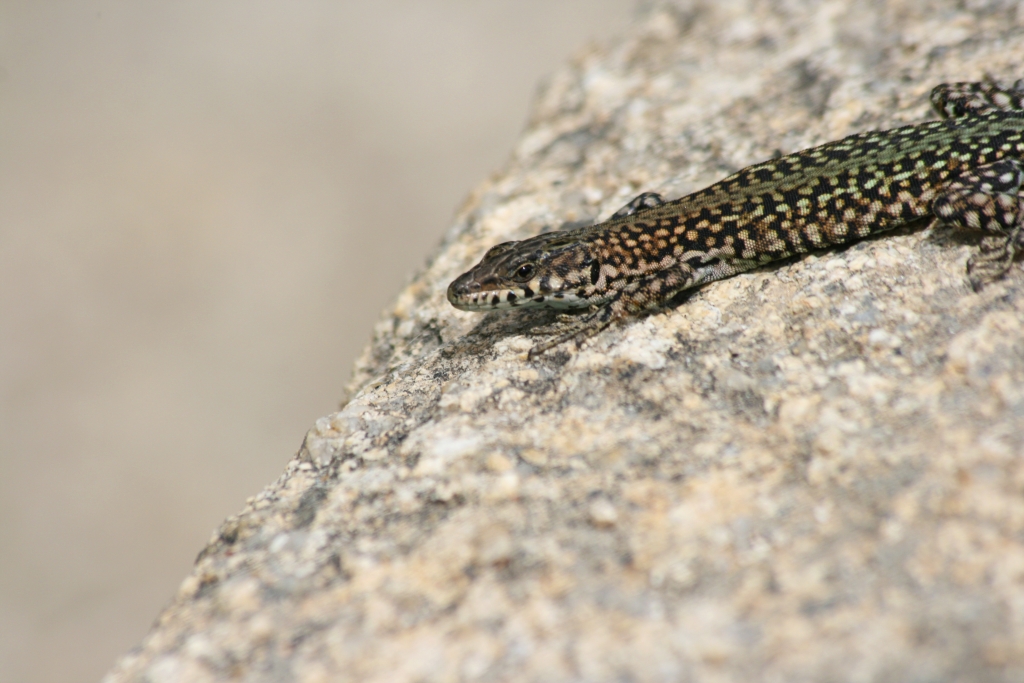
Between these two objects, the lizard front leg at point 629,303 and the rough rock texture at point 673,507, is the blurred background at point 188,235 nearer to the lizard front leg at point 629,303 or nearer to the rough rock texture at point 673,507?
the lizard front leg at point 629,303

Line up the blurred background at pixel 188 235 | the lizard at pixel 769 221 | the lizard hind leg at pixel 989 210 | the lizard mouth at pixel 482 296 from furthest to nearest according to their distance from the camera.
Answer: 1. the blurred background at pixel 188 235
2. the lizard mouth at pixel 482 296
3. the lizard at pixel 769 221
4. the lizard hind leg at pixel 989 210

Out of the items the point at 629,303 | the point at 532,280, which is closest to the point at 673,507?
the point at 629,303

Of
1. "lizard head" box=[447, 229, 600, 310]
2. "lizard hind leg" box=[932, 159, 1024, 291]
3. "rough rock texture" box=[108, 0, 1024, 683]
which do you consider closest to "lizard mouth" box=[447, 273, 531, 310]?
"lizard head" box=[447, 229, 600, 310]

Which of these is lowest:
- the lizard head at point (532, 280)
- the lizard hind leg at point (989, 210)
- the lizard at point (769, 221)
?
the lizard hind leg at point (989, 210)

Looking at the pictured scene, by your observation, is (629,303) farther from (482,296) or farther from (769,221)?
(769,221)

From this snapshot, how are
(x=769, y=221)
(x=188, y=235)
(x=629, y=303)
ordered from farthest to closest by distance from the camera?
1. (x=188, y=235)
2. (x=769, y=221)
3. (x=629, y=303)

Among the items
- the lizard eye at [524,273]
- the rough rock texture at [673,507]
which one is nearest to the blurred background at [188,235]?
the lizard eye at [524,273]

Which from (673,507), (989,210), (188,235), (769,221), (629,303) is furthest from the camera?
(188,235)
